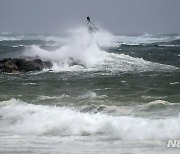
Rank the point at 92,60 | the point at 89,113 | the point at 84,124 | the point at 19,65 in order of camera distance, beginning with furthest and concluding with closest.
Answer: the point at 92,60
the point at 19,65
the point at 89,113
the point at 84,124

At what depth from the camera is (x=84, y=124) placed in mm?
9828

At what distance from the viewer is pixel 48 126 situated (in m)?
9.91

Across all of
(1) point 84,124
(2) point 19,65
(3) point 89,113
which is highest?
(2) point 19,65

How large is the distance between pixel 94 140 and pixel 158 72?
41.5ft

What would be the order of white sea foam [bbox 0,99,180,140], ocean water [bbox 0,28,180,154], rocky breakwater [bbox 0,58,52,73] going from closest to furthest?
ocean water [bbox 0,28,180,154]
white sea foam [bbox 0,99,180,140]
rocky breakwater [bbox 0,58,52,73]

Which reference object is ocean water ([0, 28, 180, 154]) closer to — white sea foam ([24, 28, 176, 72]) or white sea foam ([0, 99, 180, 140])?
white sea foam ([0, 99, 180, 140])

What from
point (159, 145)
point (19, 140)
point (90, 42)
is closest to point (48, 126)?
point (19, 140)

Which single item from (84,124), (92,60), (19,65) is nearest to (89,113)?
(84,124)

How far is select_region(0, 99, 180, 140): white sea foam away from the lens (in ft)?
29.6

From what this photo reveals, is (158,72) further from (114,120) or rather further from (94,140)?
(94,140)

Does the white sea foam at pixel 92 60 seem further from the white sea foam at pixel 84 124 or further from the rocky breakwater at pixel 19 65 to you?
the white sea foam at pixel 84 124

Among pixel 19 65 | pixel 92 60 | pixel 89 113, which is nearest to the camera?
pixel 89 113

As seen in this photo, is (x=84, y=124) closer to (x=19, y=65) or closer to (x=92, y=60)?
(x=19, y=65)

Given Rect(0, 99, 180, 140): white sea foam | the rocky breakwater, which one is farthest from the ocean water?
the rocky breakwater
